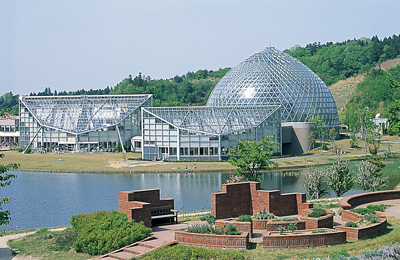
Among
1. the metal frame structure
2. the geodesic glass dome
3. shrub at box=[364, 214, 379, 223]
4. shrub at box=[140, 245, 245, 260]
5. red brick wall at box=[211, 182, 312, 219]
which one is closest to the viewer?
shrub at box=[140, 245, 245, 260]

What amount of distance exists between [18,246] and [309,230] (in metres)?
12.5

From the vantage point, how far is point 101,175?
67.6 metres

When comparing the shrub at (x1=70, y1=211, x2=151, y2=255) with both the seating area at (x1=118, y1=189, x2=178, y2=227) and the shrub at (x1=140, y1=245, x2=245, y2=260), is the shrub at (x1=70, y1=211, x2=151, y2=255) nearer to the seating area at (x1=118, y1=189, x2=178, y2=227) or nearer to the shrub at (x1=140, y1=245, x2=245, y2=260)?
the seating area at (x1=118, y1=189, x2=178, y2=227)

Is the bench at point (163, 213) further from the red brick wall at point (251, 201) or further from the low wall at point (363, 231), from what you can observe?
the low wall at point (363, 231)

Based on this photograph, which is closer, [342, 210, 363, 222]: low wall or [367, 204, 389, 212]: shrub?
[342, 210, 363, 222]: low wall

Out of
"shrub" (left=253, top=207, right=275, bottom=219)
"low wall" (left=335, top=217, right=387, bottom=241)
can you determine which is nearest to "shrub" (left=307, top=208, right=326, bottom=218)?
"low wall" (left=335, top=217, right=387, bottom=241)

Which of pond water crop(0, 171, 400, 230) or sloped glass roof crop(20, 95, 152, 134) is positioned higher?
sloped glass roof crop(20, 95, 152, 134)

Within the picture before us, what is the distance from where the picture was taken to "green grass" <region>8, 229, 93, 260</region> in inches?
933

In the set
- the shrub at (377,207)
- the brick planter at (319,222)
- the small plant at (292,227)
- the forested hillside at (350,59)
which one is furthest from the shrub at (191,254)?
the forested hillside at (350,59)

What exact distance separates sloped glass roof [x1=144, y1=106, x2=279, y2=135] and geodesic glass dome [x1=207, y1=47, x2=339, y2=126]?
13.5m

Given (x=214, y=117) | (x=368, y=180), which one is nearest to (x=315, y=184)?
(x=368, y=180)

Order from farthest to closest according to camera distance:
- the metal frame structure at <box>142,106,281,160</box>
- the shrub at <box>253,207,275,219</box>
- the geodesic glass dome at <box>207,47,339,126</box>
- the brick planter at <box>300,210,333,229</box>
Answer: the geodesic glass dome at <box>207,47,339,126</box>, the metal frame structure at <box>142,106,281,160</box>, the shrub at <box>253,207,275,219</box>, the brick planter at <box>300,210,333,229</box>

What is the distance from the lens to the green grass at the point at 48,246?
23.7m

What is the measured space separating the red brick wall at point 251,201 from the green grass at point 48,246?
22.9ft
